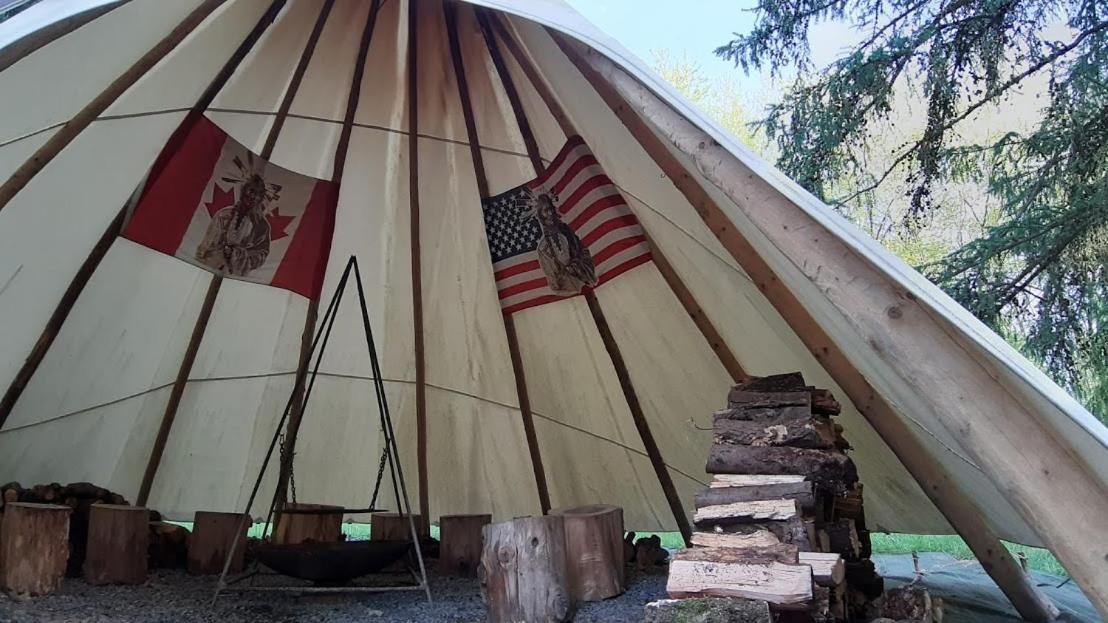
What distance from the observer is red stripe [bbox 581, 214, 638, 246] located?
4566 mm

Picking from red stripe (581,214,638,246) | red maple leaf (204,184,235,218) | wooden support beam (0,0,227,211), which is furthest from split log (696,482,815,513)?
red maple leaf (204,184,235,218)

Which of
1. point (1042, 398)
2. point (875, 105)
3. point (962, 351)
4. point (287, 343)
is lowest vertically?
point (1042, 398)

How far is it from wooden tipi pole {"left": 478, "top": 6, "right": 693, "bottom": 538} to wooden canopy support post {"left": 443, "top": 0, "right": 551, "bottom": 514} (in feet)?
0.05

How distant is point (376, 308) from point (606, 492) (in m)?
1.87

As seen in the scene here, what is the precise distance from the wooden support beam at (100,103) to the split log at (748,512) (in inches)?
112

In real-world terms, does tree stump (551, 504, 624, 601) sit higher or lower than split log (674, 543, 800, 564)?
higher

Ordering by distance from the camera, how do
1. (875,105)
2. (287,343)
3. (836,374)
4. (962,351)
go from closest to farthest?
1. (962,351)
2. (836,374)
3. (287,343)
4. (875,105)

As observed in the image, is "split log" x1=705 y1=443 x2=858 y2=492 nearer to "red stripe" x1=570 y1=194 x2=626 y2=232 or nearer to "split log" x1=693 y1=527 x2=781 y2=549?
"split log" x1=693 y1=527 x2=781 y2=549

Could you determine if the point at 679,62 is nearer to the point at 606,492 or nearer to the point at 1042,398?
the point at 606,492

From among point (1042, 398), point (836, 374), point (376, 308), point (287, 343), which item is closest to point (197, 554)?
point (287, 343)

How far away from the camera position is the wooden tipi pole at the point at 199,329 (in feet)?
14.1

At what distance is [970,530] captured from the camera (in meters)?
4.09

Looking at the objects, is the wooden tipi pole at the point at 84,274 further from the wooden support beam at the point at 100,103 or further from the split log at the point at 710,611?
the split log at the point at 710,611

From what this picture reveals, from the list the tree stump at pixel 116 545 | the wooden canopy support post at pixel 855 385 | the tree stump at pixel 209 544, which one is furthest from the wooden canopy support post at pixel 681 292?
the tree stump at pixel 116 545
